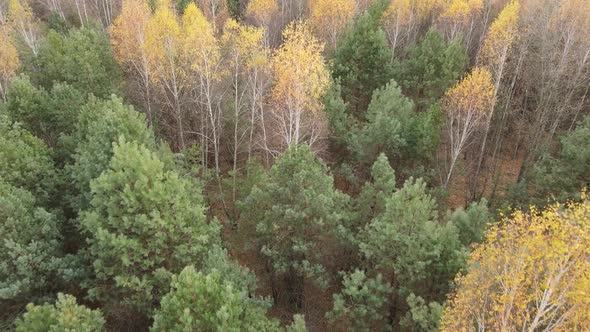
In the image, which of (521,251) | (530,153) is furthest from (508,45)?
(521,251)

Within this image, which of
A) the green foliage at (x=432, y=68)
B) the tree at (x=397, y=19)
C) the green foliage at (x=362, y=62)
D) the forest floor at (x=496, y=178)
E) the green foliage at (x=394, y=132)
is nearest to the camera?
the green foliage at (x=394, y=132)

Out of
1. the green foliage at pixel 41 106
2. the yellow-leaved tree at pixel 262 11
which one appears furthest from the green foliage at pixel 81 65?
the yellow-leaved tree at pixel 262 11

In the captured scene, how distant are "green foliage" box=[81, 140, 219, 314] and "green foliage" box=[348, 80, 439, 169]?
11697 mm

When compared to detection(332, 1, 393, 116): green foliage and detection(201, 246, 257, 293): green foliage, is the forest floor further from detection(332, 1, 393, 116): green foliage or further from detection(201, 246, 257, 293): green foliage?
detection(201, 246, 257, 293): green foliage

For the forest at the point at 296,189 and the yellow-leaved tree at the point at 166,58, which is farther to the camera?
the yellow-leaved tree at the point at 166,58

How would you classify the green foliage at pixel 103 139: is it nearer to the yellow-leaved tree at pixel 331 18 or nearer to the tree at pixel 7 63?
the tree at pixel 7 63

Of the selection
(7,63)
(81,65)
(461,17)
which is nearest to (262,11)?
(461,17)

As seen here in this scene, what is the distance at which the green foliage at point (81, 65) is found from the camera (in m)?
26.3

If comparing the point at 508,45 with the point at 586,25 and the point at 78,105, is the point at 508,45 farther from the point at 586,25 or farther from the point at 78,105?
the point at 78,105

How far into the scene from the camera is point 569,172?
20.0m

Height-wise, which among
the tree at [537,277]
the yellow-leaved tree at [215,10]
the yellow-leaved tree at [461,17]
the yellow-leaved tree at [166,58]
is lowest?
the tree at [537,277]

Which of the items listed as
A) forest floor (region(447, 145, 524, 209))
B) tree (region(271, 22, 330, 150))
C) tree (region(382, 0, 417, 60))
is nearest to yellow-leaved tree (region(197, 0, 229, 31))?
tree (region(382, 0, 417, 60))

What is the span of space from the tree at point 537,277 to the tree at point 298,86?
1203 cm

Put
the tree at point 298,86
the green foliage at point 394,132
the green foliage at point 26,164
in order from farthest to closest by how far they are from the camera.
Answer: the green foliage at point 394,132 → the tree at point 298,86 → the green foliage at point 26,164
